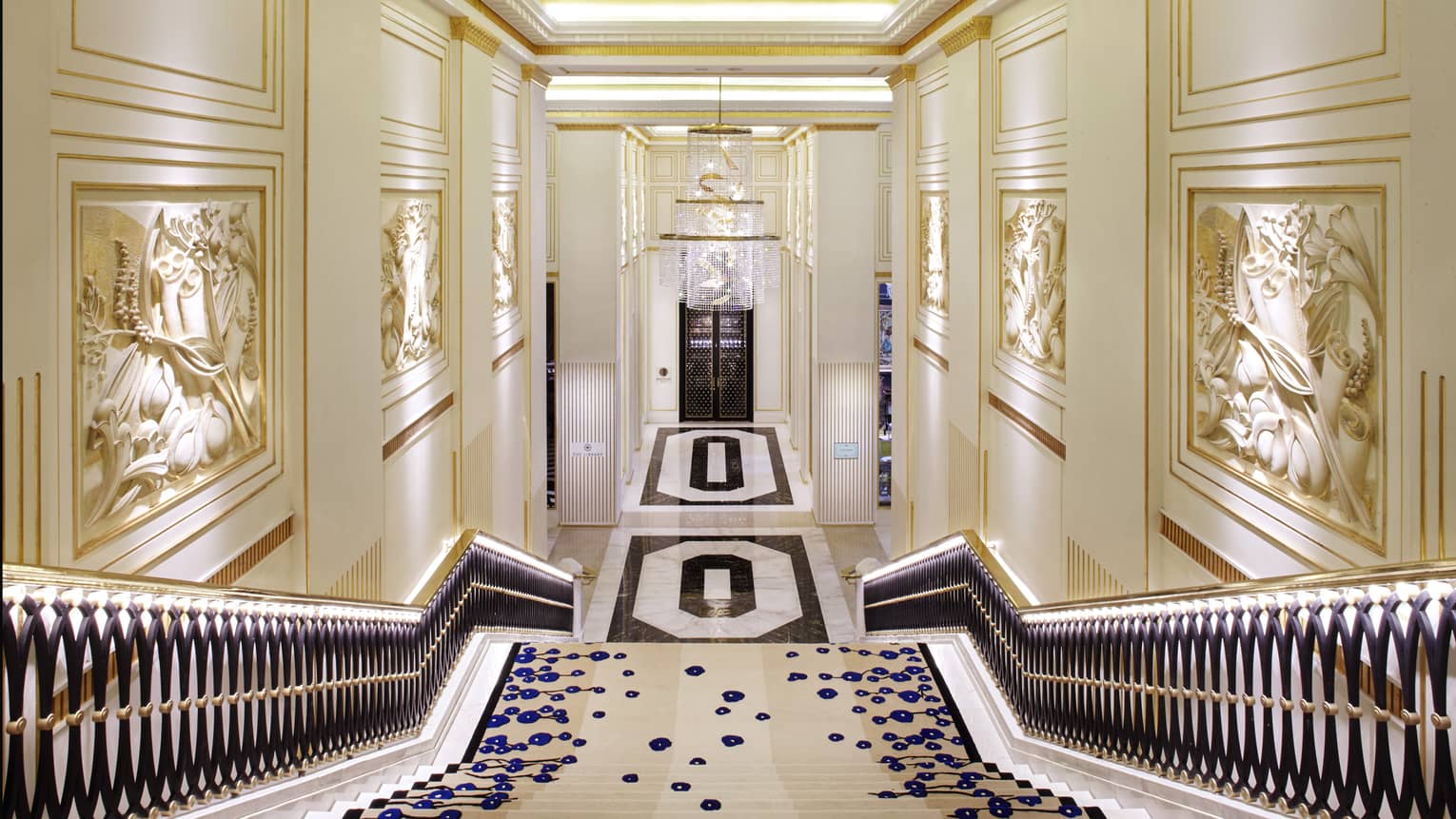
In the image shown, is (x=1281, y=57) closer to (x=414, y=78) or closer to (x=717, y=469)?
(x=414, y=78)

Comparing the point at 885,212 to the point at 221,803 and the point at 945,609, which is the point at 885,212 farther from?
the point at 221,803

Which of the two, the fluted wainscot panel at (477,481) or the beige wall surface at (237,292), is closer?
the beige wall surface at (237,292)

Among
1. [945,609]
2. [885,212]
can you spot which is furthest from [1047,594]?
[885,212]

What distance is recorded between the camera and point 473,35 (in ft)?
25.3

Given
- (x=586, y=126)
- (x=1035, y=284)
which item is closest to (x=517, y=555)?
(x=1035, y=284)

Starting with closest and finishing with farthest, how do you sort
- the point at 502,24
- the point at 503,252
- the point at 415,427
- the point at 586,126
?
the point at 415,427, the point at 502,24, the point at 503,252, the point at 586,126

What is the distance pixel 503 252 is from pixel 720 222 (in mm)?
4373

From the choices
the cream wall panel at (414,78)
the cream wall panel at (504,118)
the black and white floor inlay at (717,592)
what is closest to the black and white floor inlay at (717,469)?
the black and white floor inlay at (717,592)

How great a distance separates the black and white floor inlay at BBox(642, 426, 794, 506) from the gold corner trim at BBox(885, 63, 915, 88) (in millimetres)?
7588

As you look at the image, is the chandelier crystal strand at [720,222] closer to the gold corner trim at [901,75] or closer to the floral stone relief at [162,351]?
the gold corner trim at [901,75]

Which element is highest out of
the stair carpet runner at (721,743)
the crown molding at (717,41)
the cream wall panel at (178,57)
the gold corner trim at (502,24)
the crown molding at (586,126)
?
the crown molding at (586,126)

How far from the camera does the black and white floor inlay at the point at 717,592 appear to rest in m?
11.6

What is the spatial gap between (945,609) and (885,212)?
8198mm

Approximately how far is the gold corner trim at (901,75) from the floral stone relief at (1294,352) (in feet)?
20.3
